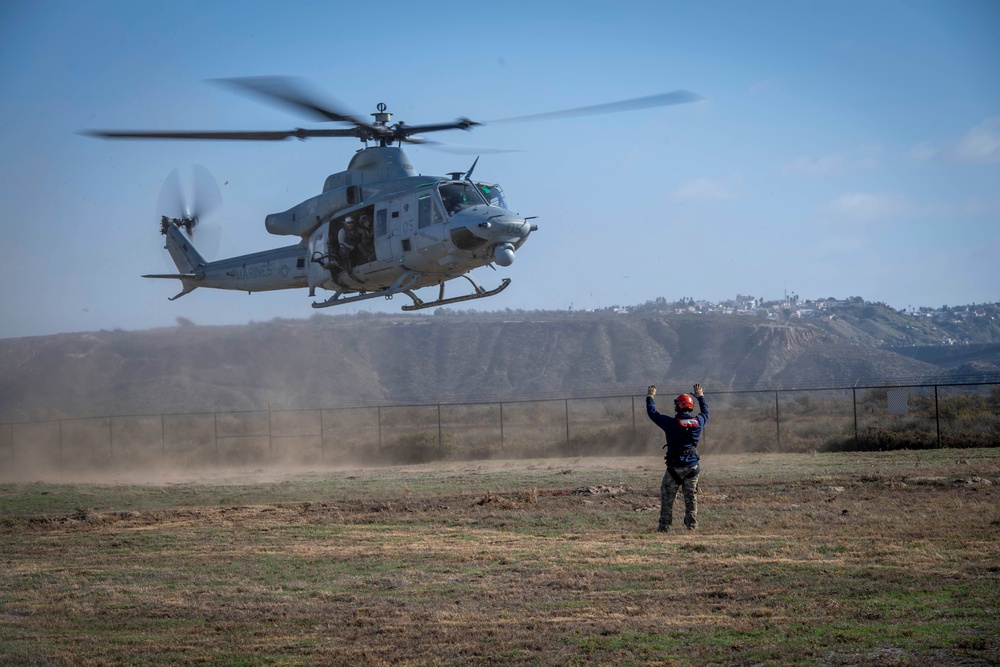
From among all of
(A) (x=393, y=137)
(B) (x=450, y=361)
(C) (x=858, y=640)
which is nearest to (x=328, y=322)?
(B) (x=450, y=361)

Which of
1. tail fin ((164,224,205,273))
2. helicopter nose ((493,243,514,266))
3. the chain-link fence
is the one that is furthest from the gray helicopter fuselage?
the chain-link fence

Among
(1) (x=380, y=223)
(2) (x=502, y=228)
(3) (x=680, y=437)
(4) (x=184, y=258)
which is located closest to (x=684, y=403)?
(3) (x=680, y=437)

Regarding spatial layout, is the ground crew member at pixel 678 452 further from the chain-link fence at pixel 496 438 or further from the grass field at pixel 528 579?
the chain-link fence at pixel 496 438

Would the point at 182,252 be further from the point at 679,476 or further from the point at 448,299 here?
the point at 679,476

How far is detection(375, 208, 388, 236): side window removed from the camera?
832 inches

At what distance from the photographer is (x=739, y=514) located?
14859mm

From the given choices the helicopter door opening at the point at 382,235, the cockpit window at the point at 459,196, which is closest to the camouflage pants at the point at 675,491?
the cockpit window at the point at 459,196

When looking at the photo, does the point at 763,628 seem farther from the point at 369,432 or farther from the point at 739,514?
the point at 369,432

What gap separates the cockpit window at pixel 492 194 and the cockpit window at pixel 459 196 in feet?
0.41

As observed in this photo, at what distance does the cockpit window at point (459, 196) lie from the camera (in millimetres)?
20188

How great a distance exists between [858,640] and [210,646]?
5.10 m

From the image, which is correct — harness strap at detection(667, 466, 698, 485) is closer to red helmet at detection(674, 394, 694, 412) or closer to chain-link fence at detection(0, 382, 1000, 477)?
red helmet at detection(674, 394, 694, 412)

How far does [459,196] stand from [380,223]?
6.42ft

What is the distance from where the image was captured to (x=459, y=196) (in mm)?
20328
